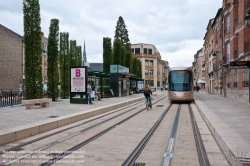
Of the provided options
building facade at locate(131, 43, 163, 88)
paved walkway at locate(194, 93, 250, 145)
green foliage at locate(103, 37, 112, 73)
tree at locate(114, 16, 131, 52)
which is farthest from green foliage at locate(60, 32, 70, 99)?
building facade at locate(131, 43, 163, 88)

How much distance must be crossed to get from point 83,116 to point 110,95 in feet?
53.1

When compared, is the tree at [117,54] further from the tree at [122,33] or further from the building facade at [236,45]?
the tree at [122,33]

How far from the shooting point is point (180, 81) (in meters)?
19.5

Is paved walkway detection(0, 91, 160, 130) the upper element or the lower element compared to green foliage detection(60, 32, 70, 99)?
lower

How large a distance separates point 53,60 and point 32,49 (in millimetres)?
5024

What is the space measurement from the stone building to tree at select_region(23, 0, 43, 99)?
22.3 metres

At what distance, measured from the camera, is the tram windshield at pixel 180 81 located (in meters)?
19.5

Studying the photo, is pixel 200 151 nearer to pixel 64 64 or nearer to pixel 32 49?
pixel 32 49

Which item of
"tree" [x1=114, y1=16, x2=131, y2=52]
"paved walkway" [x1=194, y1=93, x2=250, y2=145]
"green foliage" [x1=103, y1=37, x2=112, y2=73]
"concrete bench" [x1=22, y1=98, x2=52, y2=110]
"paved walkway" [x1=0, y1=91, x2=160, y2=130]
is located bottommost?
"paved walkway" [x1=194, y1=93, x2=250, y2=145]

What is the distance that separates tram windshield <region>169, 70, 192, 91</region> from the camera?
63.9ft

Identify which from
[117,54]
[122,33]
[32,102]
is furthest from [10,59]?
[122,33]

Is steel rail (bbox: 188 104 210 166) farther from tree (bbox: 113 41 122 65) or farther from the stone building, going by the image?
the stone building

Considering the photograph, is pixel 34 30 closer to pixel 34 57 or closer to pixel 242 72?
pixel 34 57

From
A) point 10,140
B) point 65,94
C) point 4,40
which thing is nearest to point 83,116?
point 10,140
